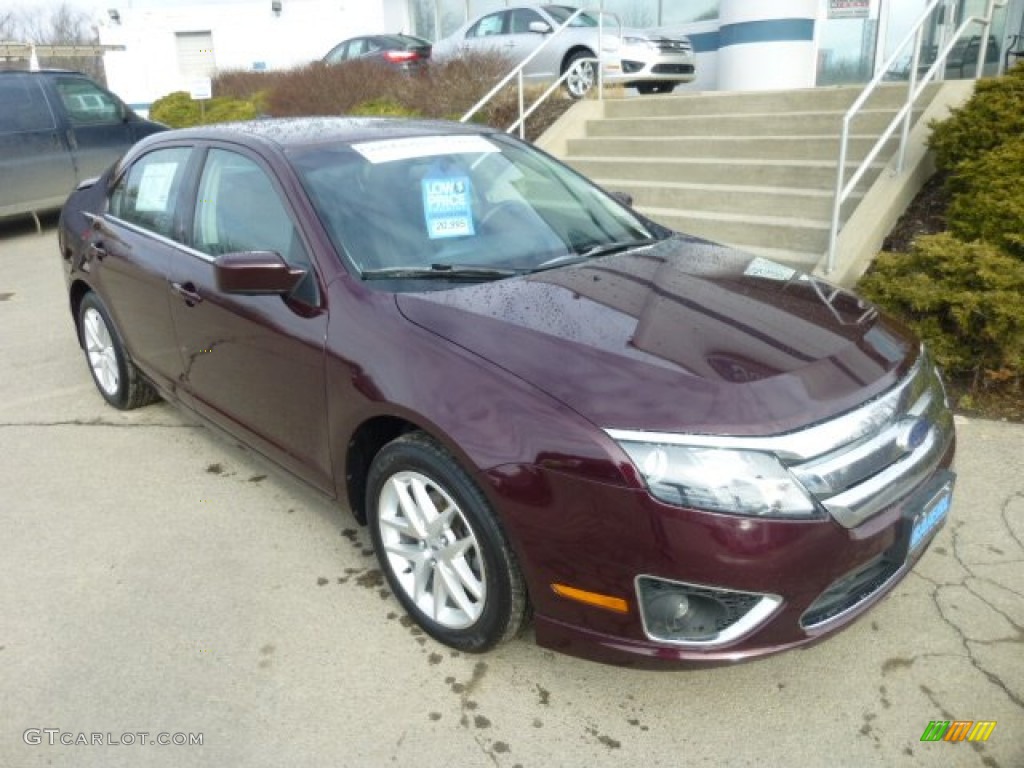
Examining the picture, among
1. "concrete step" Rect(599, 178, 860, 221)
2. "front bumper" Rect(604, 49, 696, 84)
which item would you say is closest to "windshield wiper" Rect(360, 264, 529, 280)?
"concrete step" Rect(599, 178, 860, 221)

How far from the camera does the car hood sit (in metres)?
2.07

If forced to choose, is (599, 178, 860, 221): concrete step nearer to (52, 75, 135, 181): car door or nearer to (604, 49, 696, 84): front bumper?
(604, 49, 696, 84): front bumper

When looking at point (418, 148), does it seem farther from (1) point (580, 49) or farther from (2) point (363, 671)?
(1) point (580, 49)

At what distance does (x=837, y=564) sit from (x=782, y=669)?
1.95ft

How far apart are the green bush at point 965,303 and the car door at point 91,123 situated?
9615 millimetres

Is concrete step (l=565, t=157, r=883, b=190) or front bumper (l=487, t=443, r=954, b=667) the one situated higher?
concrete step (l=565, t=157, r=883, b=190)

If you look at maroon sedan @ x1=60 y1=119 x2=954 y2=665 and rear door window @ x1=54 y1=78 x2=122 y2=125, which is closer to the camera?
maroon sedan @ x1=60 y1=119 x2=954 y2=665

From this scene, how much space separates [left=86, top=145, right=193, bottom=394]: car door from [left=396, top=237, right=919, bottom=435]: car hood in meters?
1.66

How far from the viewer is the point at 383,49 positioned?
15961 millimetres

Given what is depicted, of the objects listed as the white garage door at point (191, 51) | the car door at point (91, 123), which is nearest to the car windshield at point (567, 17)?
the car door at point (91, 123)

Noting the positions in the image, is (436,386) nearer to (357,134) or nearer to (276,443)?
(276,443)

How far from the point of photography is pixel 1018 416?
4.07m

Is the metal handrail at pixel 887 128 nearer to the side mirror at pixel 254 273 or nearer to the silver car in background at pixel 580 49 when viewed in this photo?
the side mirror at pixel 254 273

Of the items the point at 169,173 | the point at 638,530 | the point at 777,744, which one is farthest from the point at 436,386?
the point at 169,173
